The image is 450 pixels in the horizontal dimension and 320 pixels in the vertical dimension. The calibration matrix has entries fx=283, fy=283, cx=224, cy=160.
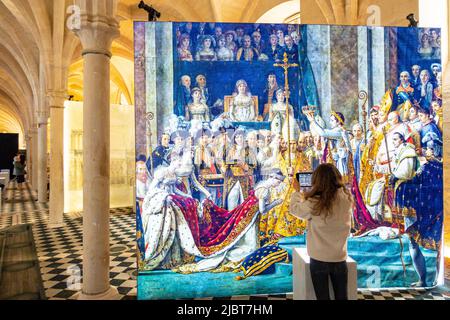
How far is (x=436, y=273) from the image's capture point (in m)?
4.14

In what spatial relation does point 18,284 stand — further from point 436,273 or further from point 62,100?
point 436,273

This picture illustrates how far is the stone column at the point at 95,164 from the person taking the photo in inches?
145

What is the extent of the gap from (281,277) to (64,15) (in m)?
8.86

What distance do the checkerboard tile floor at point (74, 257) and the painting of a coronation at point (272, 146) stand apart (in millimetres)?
179

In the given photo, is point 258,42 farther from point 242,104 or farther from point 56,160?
point 56,160

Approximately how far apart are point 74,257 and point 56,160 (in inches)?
138

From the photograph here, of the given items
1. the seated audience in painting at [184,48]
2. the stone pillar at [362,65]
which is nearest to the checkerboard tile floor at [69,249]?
the seated audience in painting at [184,48]

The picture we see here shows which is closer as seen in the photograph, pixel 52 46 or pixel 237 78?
pixel 237 78

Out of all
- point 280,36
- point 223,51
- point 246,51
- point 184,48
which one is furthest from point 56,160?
point 280,36

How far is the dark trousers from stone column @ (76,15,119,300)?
2741 millimetres

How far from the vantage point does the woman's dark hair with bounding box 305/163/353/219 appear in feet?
7.70

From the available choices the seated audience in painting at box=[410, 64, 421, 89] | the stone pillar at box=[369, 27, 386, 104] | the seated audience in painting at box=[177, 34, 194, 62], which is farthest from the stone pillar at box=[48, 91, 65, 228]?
the seated audience in painting at box=[410, 64, 421, 89]

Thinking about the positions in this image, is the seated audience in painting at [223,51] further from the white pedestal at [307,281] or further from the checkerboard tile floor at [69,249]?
the checkerboard tile floor at [69,249]
